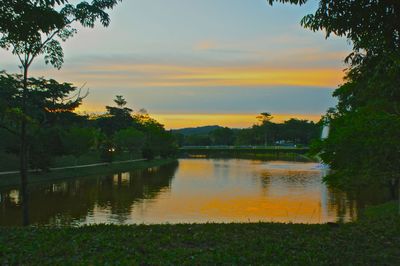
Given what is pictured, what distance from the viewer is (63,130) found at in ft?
177

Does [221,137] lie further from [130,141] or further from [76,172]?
[76,172]

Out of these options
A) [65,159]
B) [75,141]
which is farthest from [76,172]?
[65,159]

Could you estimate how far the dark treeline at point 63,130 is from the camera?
991 inches

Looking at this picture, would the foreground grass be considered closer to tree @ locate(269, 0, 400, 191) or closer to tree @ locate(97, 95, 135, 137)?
tree @ locate(269, 0, 400, 191)

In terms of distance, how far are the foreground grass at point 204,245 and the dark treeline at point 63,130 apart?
6933 millimetres

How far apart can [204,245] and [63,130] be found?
4717 cm

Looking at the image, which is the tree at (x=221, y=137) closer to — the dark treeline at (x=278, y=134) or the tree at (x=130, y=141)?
the dark treeline at (x=278, y=134)

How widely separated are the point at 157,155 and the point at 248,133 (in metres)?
80.1

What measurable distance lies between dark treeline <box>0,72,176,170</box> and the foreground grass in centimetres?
693

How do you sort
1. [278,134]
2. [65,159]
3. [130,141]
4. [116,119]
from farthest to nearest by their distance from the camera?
[278,134]
[116,119]
[130,141]
[65,159]

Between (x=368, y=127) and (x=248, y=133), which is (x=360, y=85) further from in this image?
(x=248, y=133)

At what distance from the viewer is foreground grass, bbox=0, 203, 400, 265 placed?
8.53 metres

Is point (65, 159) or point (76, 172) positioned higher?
point (65, 159)

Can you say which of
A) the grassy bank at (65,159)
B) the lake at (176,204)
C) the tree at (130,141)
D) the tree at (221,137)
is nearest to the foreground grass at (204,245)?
the lake at (176,204)
